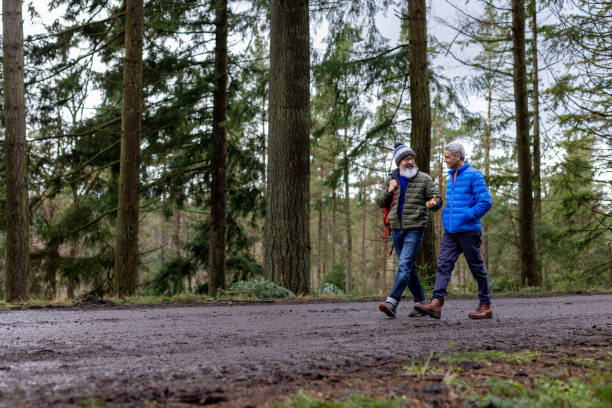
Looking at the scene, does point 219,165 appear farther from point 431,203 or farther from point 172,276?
point 431,203

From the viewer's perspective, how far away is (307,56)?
10.5 metres

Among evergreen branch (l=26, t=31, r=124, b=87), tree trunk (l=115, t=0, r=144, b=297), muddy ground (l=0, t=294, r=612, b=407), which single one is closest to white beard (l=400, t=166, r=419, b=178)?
muddy ground (l=0, t=294, r=612, b=407)

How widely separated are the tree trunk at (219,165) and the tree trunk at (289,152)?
555 cm

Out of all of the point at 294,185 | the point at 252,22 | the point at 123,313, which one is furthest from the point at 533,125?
the point at 123,313

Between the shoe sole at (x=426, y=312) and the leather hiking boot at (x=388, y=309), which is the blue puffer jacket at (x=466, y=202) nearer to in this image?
the shoe sole at (x=426, y=312)

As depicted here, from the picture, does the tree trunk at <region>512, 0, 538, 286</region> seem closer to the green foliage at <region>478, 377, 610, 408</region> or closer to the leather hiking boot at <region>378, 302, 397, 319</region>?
the leather hiking boot at <region>378, 302, 397, 319</region>

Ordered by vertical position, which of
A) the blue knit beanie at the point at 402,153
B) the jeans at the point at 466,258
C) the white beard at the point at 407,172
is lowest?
the jeans at the point at 466,258

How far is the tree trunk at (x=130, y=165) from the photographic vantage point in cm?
1110

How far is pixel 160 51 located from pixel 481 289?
12665 millimetres

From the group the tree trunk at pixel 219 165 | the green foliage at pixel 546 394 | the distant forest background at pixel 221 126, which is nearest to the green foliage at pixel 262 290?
the distant forest background at pixel 221 126

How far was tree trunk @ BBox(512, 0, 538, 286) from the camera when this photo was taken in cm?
1497

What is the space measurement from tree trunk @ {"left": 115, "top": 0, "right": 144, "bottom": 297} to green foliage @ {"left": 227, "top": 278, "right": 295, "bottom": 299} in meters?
3.15

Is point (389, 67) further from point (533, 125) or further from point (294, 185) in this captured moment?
point (533, 125)

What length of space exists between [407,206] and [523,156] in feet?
34.8
